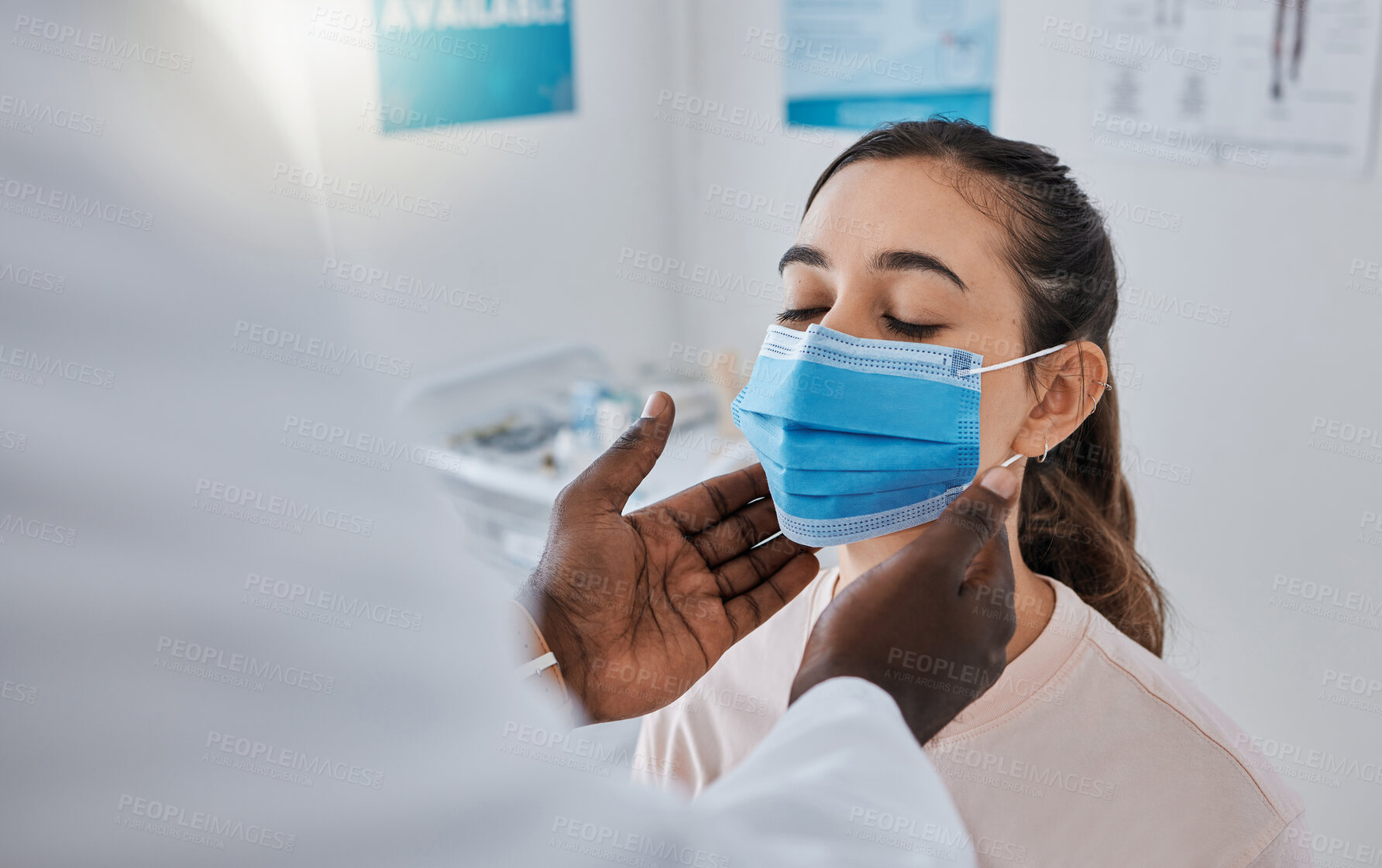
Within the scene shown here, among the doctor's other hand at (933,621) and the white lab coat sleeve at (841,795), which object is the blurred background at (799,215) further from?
the white lab coat sleeve at (841,795)

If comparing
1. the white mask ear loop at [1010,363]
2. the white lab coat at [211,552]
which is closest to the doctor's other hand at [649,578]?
the white mask ear loop at [1010,363]

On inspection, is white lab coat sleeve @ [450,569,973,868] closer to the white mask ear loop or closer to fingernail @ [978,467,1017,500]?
fingernail @ [978,467,1017,500]

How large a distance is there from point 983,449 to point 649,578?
1.57ft

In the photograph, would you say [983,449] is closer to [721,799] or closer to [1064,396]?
[1064,396]

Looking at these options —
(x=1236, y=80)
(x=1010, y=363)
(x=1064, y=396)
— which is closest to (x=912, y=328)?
(x=1010, y=363)

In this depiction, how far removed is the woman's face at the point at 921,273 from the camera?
1.17 m

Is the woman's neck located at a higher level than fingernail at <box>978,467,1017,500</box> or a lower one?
lower

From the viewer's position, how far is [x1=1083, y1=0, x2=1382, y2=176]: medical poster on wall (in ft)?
7.37

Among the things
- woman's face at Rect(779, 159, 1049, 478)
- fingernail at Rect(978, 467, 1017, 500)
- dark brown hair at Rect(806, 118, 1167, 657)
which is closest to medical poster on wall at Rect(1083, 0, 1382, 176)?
dark brown hair at Rect(806, 118, 1167, 657)

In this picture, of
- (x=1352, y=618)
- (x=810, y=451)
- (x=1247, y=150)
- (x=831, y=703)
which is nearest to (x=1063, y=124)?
(x=1247, y=150)

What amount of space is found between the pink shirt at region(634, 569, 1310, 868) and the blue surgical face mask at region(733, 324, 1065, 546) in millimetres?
246

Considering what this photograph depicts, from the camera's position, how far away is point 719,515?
1331mm

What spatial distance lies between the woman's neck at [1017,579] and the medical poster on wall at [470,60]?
2440 millimetres

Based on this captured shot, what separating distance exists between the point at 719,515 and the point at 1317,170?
196 cm
